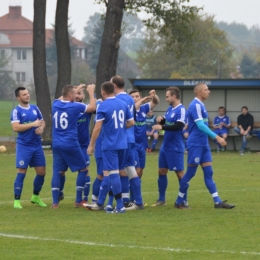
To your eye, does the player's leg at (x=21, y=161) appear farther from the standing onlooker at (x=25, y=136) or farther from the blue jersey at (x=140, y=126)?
the blue jersey at (x=140, y=126)

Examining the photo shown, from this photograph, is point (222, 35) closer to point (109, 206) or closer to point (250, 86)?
point (250, 86)

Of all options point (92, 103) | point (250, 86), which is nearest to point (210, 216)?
point (92, 103)

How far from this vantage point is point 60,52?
3100cm

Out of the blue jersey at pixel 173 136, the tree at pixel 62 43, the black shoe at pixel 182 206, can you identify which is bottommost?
the black shoe at pixel 182 206

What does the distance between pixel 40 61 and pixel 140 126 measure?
18.3m

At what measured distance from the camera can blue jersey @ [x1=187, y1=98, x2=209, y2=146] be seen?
1173cm

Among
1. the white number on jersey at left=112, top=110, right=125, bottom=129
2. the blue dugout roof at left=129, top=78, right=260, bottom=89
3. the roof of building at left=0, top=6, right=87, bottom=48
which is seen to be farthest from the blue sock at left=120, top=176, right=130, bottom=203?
the roof of building at left=0, top=6, right=87, bottom=48

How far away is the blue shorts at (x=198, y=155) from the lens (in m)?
11.8

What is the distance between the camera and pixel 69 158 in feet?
39.8

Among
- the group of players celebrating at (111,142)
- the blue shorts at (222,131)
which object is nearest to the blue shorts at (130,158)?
the group of players celebrating at (111,142)

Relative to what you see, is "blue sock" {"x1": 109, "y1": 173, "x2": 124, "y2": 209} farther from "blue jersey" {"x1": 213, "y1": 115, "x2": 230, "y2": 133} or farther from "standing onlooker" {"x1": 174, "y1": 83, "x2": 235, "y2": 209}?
"blue jersey" {"x1": 213, "y1": 115, "x2": 230, "y2": 133}

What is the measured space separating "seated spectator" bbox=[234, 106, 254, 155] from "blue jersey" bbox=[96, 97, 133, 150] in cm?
1575

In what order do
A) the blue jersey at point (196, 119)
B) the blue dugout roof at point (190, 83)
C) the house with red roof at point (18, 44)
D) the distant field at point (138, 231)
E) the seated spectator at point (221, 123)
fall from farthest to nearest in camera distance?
1. the house with red roof at point (18, 44)
2. the seated spectator at point (221, 123)
3. the blue dugout roof at point (190, 83)
4. the blue jersey at point (196, 119)
5. the distant field at point (138, 231)

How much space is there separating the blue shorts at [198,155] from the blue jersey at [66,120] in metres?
1.80
